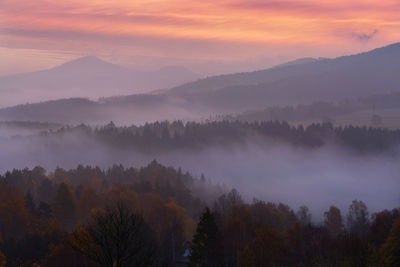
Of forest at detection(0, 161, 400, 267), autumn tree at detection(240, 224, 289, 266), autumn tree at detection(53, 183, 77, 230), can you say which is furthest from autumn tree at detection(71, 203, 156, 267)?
autumn tree at detection(53, 183, 77, 230)

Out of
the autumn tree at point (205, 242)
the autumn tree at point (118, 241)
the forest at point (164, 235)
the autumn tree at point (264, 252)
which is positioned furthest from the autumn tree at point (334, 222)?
the autumn tree at point (118, 241)

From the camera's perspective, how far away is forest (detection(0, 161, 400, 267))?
28797 mm

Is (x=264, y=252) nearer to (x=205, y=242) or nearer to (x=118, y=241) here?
(x=205, y=242)

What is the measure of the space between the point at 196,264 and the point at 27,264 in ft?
51.9

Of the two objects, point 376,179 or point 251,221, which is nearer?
point 251,221

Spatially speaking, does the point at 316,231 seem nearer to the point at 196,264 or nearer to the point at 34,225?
the point at 196,264

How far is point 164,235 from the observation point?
72.4 m

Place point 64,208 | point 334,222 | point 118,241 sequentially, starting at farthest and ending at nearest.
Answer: point 334,222
point 64,208
point 118,241

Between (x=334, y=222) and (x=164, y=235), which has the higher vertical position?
(x=164, y=235)

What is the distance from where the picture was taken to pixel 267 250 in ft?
167

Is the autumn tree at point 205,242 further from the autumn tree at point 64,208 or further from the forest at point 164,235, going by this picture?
the autumn tree at point 64,208

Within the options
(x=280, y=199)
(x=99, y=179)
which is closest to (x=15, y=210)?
(x=99, y=179)

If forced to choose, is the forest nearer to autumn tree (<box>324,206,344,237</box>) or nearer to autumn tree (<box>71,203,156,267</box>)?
autumn tree (<box>71,203,156,267</box>)

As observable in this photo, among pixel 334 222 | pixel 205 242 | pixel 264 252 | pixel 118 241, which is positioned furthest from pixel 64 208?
pixel 118 241
